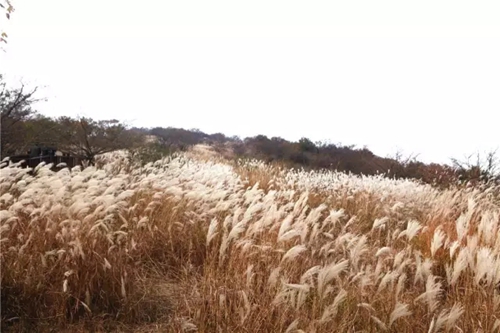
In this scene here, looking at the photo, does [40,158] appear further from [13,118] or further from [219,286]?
[219,286]

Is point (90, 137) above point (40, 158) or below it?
above

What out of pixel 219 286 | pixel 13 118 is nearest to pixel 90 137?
pixel 13 118

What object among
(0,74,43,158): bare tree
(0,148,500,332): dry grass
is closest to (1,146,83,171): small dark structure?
(0,74,43,158): bare tree

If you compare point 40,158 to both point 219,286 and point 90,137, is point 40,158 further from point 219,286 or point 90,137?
point 219,286

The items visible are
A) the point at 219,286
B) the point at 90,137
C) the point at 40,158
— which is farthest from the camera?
the point at 90,137

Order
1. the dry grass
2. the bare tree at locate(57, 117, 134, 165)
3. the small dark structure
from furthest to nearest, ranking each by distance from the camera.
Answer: the bare tree at locate(57, 117, 134, 165) < the small dark structure < the dry grass

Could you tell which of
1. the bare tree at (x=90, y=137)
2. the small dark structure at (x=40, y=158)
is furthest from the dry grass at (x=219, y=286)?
the bare tree at (x=90, y=137)

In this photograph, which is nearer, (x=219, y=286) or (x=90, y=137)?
(x=219, y=286)

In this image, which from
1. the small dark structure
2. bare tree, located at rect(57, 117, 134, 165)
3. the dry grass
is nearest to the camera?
the dry grass

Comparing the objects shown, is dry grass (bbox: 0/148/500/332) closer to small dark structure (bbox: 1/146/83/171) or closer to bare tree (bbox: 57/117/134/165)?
small dark structure (bbox: 1/146/83/171)

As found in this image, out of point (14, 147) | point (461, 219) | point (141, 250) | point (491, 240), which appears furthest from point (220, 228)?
point (14, 147)

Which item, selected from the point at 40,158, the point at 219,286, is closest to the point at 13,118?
the point at 40,158

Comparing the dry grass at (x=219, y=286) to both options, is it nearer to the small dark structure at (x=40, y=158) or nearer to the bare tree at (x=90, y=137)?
the small dark structure at (x=40, y=158)

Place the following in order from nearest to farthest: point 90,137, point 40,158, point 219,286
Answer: point 219,286
point 40,158
point 90,137
